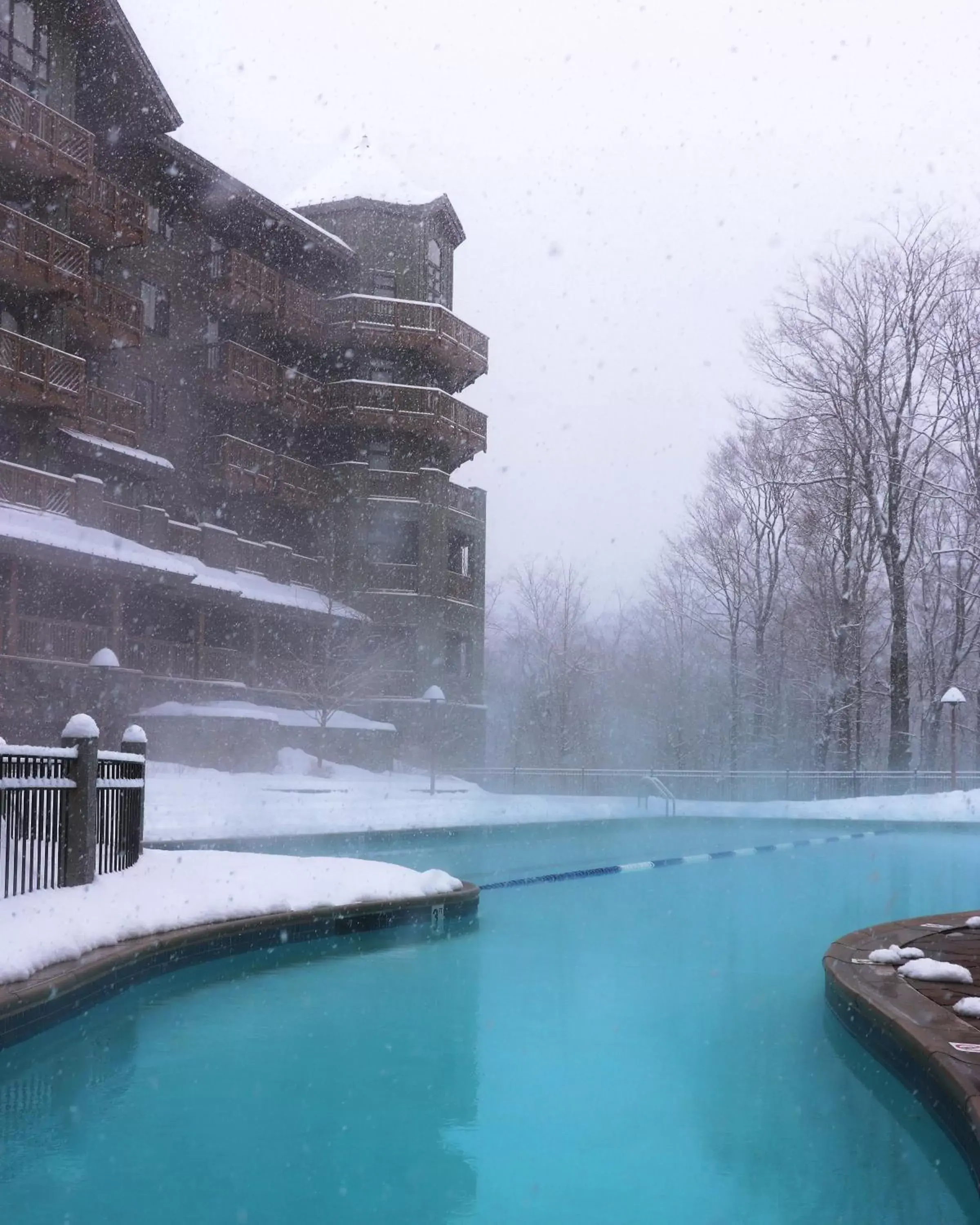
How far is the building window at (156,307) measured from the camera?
30.5 metres

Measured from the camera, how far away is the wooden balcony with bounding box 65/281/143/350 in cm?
2594

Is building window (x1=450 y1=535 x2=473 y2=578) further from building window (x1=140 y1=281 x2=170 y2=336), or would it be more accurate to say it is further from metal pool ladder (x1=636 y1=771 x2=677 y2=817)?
building window (x1=140 y1=281 x2=170 y2=336)

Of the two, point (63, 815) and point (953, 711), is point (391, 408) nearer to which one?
point (953, 711)

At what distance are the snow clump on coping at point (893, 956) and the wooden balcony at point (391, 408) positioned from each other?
2940 centimetres

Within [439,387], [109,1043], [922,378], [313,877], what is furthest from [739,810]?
[109,1043]

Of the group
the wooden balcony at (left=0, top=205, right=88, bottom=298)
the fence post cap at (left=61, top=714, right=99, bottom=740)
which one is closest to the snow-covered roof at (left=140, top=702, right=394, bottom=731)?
the wooden balcony at (left=0, top=205, right=88, bottom=298)

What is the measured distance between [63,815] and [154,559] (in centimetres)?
1759

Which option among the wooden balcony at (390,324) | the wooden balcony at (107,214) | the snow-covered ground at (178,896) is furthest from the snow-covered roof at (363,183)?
the snow-covered ground at (178,896)

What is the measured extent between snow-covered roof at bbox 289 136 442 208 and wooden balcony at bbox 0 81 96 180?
44.0 ft

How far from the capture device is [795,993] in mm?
9469

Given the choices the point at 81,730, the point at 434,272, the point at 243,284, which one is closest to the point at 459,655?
the point at 434,272

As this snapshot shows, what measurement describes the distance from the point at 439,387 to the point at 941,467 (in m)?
15.9

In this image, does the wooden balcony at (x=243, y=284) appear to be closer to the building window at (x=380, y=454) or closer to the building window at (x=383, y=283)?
the building window at (x=383, y=283)

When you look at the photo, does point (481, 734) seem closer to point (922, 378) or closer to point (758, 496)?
point (758, 496)
